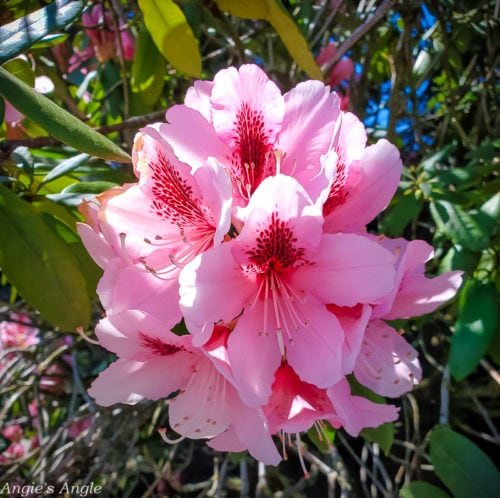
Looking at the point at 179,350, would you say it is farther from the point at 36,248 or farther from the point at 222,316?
the point at 36,248

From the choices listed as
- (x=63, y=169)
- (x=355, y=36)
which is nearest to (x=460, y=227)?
(x=355, y=36)

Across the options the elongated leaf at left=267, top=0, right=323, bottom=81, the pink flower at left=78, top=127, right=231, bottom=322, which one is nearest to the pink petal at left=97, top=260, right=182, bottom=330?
the pink flower at left=78, top=127, right=231, bottom=322

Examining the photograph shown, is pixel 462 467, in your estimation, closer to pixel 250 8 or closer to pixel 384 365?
pixel 384 365

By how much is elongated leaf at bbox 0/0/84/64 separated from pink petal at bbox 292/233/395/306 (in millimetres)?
423

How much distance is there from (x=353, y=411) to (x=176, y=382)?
237 millimetres

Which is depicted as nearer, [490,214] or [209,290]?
[209,290]

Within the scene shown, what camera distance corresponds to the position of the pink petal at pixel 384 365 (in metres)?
0.67

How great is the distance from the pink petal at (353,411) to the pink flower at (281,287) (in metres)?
0.05

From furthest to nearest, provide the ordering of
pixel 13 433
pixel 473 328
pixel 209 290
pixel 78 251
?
pixel 13 433
pixel 473 328
pixel 78 251
pixel 209 290

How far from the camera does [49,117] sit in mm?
543

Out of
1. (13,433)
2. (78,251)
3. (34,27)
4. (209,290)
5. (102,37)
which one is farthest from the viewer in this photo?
(13,433)

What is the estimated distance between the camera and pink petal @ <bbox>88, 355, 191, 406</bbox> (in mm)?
674

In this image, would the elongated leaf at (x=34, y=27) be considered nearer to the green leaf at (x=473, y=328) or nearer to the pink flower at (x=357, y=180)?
the pink flower at (x=357, y=180)

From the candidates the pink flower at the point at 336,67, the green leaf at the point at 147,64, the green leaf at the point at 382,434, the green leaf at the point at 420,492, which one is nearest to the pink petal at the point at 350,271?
the green leaf at the point at 382,434
